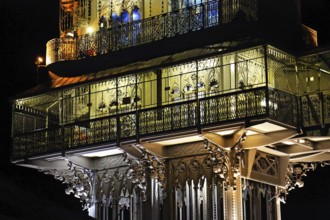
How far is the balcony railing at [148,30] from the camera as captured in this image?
40000 mm

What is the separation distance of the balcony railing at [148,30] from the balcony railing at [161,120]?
2909mm

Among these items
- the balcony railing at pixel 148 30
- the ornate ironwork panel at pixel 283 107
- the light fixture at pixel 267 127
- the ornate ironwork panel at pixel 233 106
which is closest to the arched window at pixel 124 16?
the balcony railing at pixel 148 30

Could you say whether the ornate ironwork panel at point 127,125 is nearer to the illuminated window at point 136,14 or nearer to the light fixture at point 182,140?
the light fixture at point 182,140

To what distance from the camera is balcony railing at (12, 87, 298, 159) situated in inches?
1496

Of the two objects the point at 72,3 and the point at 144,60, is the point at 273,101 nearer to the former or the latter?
the point at 144,60

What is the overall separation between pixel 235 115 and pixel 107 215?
8970mm

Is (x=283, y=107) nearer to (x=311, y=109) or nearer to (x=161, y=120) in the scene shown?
(x=311, y=109)

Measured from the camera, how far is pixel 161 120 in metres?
40.2

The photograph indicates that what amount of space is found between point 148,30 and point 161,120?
3.84 m

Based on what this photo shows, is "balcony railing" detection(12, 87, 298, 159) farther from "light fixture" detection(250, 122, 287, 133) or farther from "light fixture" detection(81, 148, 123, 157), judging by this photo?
"light fixture" detection(81, 148, 123, 157)

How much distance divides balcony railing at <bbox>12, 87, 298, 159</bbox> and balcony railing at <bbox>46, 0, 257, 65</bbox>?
2.91 m

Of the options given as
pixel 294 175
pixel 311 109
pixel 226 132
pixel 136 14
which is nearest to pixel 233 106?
pixel 226 132

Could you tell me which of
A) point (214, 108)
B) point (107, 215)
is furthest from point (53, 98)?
point (214, 108)

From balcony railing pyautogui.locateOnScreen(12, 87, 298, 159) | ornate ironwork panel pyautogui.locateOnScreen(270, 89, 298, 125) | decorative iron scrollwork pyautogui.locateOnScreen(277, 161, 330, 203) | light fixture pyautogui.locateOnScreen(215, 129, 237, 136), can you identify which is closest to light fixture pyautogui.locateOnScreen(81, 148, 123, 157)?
balcony railing pyautogui.locateOnScreen(12, 87, 298, 159)
